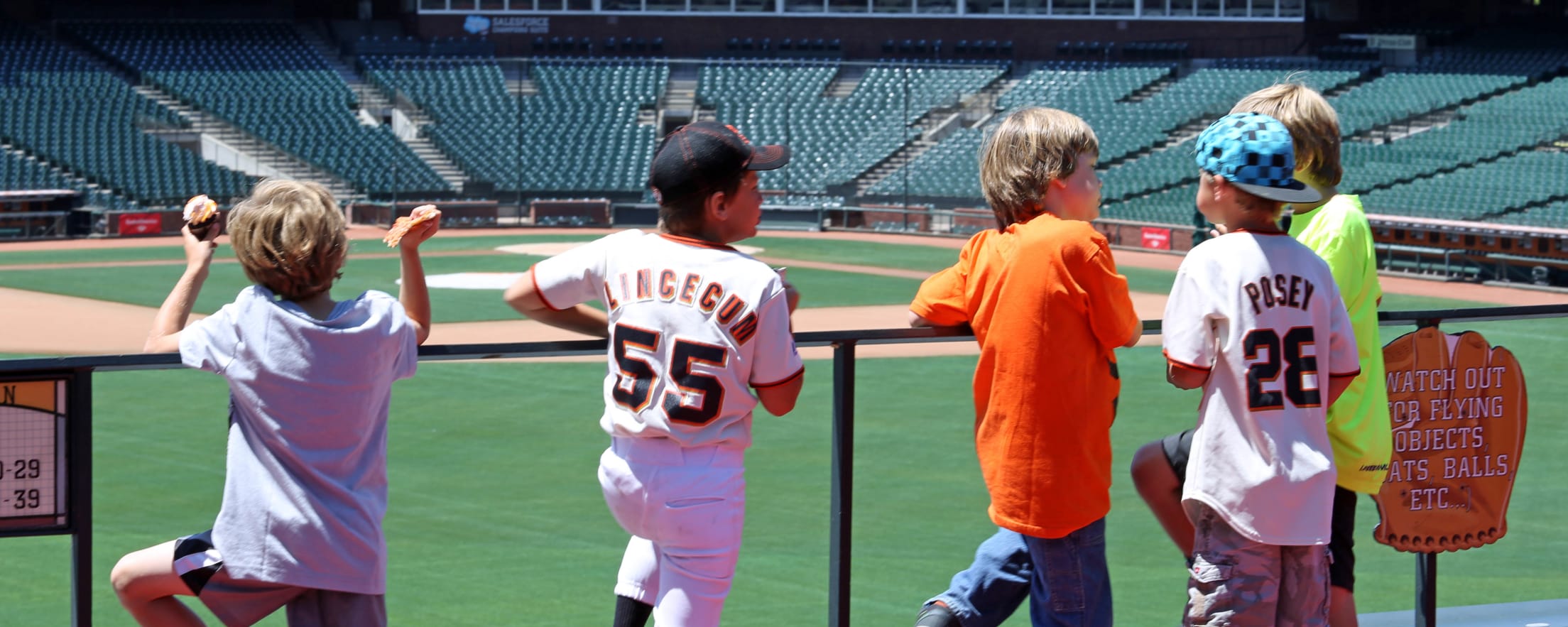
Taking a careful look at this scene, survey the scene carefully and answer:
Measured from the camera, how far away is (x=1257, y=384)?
3.90m

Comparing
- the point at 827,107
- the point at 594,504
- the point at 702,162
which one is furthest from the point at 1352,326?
the point at 827,107

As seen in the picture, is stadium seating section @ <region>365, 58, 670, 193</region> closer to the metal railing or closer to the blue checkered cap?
the metal railing

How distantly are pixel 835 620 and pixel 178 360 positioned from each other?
1.79 metres

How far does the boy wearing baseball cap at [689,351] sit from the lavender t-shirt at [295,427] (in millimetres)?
516

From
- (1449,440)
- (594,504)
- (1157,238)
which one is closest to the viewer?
(1449,440)

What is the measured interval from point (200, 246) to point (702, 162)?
1.21 m

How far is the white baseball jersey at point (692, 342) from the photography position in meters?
3.62

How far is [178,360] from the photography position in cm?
358

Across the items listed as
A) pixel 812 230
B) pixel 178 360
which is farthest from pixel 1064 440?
pixel 812 230

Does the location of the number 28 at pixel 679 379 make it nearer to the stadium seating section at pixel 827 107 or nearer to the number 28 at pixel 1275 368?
the number 28 at pixel 1275 368

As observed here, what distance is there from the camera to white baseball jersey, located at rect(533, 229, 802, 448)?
3.62 m

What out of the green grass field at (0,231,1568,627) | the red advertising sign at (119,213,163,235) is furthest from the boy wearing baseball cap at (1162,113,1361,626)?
the red advertising sign at (119,213,163,235)

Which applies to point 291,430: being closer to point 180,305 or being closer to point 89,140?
point 180,305

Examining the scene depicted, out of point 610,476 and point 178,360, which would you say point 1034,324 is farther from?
point 178,360
